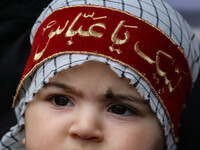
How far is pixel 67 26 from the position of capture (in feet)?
4.14

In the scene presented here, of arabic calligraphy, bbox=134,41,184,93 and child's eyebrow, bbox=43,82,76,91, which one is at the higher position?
arabic calligraphy, bbox=134,41,184,93

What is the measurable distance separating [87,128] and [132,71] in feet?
0.73

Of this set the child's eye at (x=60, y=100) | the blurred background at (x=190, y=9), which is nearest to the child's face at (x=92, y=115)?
the child's eye at (x=60, y=100)

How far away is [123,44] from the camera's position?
4.00ft

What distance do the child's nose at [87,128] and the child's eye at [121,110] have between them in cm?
8

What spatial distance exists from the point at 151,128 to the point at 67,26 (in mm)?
425

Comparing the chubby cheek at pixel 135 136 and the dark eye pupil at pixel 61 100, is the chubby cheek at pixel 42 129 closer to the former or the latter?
the dark eye pupil at pixel 61 100

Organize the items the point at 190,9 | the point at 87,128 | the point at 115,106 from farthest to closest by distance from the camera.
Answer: the point at 190,9, the point at 115,106, the point at 87,128

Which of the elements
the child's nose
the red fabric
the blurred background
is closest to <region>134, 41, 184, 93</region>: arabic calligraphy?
the red fabric

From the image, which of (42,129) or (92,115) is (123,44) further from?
(42,129)

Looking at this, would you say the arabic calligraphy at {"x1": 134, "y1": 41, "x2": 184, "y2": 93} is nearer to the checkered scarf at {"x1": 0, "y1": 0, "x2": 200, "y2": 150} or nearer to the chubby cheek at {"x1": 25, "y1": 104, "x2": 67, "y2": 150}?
the checkered scarf at {"x1": 0, "y1": 0, "x2": 200, "y2": 150}

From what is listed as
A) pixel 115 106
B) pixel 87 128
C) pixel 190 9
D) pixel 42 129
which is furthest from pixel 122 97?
pixel 190 9

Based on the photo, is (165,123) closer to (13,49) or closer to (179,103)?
(179,103)

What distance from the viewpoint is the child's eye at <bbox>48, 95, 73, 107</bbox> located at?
1272 millimetres
